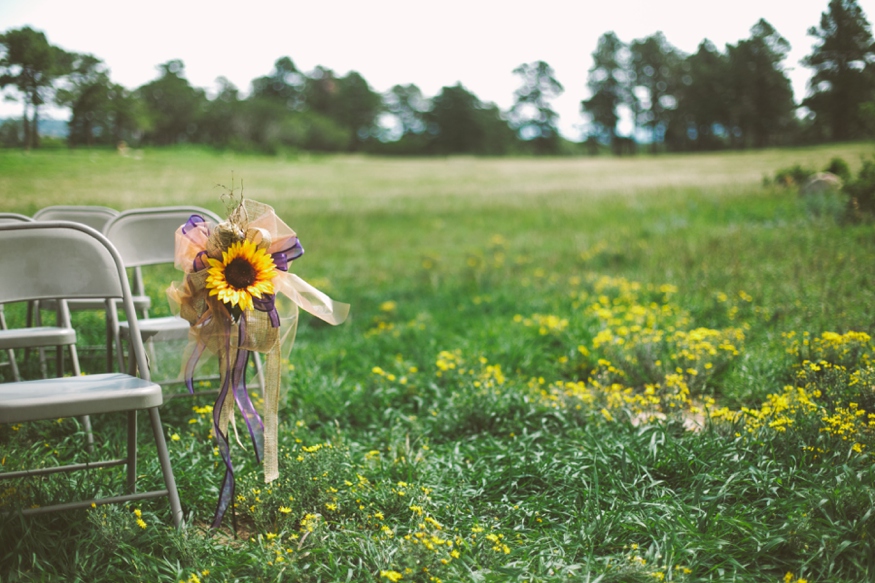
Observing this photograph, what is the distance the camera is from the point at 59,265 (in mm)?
2498

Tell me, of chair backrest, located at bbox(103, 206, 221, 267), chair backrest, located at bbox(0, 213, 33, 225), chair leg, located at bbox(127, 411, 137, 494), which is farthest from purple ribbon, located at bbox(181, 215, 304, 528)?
chair backrest, located at bbox(0, 213, 33, 225)

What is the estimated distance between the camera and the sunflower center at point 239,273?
6.96ft

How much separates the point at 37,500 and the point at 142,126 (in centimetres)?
417

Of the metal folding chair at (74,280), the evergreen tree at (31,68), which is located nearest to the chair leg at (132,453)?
the metal folding chair at (74,280)

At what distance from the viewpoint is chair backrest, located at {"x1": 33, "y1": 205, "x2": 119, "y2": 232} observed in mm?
4059

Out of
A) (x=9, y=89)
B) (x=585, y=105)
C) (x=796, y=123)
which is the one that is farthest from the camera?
(x=585, y=105)

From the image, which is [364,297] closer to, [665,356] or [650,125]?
[665,356]

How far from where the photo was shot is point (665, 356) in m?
3.79

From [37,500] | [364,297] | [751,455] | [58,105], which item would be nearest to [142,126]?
[58,105]

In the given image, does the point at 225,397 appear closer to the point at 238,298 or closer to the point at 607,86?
the point at 238,298

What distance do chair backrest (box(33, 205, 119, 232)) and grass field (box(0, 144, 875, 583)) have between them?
844 millimetres

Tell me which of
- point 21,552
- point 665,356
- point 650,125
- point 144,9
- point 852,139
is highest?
point 144,9

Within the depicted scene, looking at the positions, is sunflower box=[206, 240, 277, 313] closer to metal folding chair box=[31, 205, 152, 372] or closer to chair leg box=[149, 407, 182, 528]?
chair leg box=[149, 407, 182, 528]

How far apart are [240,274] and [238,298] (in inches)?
Result: 3.5
